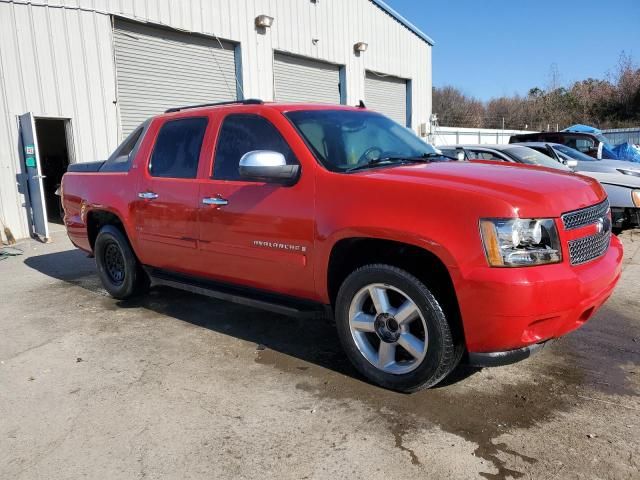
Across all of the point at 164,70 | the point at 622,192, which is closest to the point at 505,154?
the point at 622,192

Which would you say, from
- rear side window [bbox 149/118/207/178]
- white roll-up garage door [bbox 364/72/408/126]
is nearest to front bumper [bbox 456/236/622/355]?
rear side window [bbox 149/118/207/178]

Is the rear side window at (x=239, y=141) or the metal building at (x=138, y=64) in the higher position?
the metal building at (x=138, y=64)

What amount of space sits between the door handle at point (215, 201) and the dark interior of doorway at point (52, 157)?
1132cm

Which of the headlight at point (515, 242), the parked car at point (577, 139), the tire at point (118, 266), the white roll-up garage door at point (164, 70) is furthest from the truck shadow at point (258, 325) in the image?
the parked car at point (577, 139)

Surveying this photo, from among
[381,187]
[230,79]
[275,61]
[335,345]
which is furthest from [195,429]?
[275,61]

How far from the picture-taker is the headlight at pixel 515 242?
2779 millimetres

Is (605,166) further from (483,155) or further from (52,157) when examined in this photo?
(52,157)

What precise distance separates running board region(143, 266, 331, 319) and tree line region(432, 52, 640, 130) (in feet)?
119

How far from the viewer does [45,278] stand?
7.00m

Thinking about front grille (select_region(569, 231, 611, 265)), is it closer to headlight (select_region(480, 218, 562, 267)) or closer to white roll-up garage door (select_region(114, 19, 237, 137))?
headlight (select_region(480, 218, 562, 267))

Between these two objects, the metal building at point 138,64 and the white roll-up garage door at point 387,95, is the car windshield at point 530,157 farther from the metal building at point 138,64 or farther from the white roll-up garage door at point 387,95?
the white roll-up garage door at point 387,95

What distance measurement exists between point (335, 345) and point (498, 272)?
5.87 feet

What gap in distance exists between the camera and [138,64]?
1156 cm

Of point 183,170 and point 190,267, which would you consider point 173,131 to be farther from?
point 190,267
